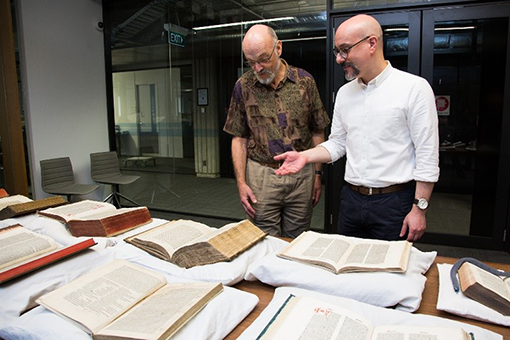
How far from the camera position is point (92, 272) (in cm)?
112

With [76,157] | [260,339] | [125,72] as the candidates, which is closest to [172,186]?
[76,157]

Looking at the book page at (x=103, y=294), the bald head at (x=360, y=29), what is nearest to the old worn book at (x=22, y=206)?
the book page at (x=103, y=294)

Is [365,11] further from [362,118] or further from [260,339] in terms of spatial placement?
[260,339]

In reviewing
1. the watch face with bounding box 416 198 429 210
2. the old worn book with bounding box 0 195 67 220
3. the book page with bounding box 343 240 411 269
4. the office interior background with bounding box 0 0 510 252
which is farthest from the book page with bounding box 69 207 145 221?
the office interior background with bounding box 0 0 510 252

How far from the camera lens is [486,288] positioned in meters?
0.94

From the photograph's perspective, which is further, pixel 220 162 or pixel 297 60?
pixel 220 162

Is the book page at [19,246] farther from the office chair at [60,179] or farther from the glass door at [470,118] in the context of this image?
the glass door at [470,118]

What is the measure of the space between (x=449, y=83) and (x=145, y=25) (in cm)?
394

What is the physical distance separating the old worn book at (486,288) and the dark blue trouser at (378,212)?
0.59m

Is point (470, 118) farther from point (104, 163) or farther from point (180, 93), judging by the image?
point (104, 163)

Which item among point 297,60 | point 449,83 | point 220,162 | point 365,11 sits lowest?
point 220,162

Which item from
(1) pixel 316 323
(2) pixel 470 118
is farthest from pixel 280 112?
(2) pixel 470 118

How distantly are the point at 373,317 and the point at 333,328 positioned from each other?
0.14 metres

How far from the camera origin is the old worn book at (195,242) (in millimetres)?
1207
